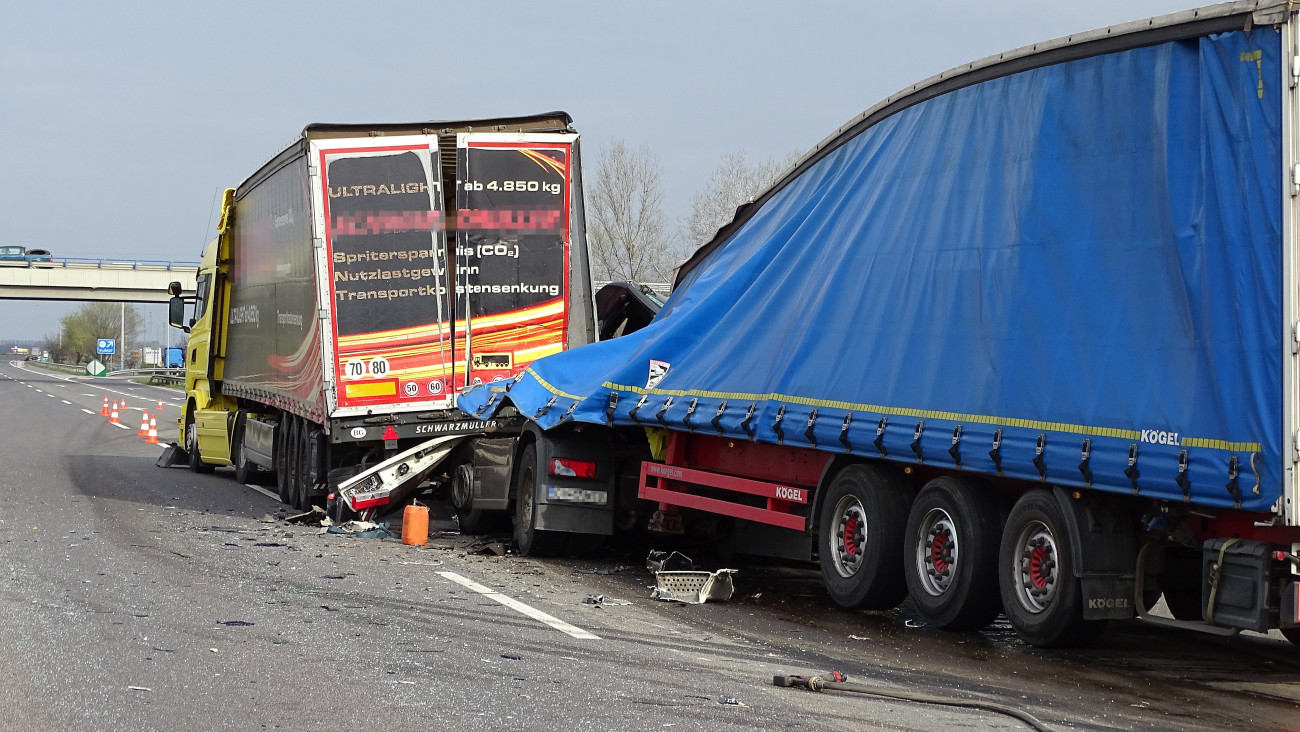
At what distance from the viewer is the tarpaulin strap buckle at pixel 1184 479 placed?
6.86 meters

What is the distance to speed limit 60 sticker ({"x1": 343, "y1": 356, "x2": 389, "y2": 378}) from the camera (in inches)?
590

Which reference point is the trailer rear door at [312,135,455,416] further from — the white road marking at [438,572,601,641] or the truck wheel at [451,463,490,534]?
the white road marking at [438,572,601,641]

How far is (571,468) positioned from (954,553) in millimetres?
4683

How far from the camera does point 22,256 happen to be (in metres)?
77.9

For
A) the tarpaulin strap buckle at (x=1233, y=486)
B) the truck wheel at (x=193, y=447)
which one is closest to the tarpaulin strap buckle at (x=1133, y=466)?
the tarpaulin strap buckle at (x=1233, y=486)

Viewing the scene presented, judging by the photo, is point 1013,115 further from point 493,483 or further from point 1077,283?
point 493,483

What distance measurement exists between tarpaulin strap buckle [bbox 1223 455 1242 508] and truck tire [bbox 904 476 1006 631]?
6.35ft

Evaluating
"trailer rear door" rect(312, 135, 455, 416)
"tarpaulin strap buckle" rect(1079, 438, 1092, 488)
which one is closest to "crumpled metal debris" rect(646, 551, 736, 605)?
"tarpaulin strap buckle" rect(1079, 438, 1092, 488)

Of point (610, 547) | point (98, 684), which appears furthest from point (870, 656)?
point (610, 547)

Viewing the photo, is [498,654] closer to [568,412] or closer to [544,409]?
[568,412]

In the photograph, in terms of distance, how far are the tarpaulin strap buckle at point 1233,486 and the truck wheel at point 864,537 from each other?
2.81 meters

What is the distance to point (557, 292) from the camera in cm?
1540

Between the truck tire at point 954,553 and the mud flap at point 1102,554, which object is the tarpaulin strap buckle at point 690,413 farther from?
the mud flap at point 1102,554

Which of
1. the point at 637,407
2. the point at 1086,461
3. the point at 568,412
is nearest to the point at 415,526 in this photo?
the point at 568,412
